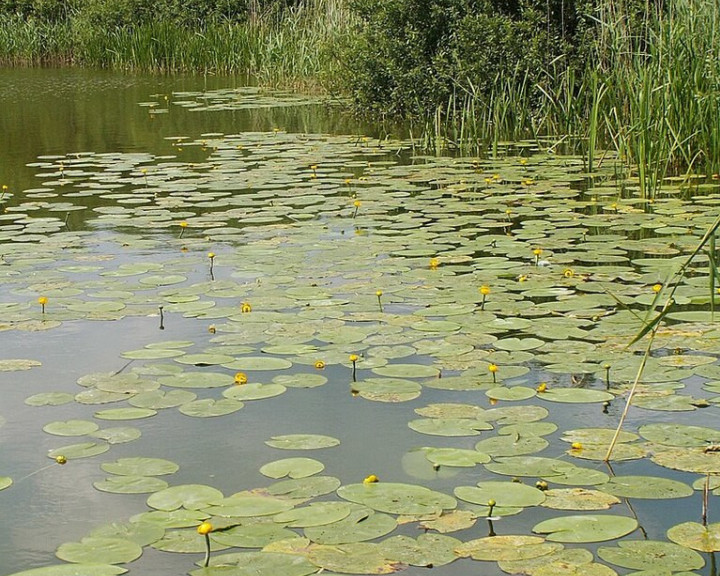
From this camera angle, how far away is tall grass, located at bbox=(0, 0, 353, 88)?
40.5 ft

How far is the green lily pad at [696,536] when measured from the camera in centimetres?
190

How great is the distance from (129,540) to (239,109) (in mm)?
9133

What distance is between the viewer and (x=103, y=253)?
4.52m

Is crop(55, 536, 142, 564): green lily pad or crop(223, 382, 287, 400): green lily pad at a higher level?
crop(223, 382, 287, 400): green lily pad

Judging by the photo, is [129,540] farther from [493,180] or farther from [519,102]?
[519,102]

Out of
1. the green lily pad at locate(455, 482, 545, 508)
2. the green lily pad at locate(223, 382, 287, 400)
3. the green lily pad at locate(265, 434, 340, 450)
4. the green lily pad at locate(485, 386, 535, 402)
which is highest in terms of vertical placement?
the green lily pad at locate(223, 382, 287, 400)

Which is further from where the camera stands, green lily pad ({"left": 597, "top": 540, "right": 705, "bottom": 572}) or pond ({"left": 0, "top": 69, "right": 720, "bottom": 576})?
pond ({"left": 0, "top": 69, "right": 720, "bottom": 576})

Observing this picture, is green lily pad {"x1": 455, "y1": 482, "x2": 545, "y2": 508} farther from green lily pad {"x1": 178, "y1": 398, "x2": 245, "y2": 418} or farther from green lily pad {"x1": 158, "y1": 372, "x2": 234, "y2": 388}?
green lily pad {"x1": 158, "y1": 372, "x2": 234, "y2": 388}

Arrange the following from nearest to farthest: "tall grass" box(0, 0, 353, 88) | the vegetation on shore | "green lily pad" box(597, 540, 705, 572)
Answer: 1. "green lily pad" box(597, 540, 705, 572)
2. the vegetation on shore
3. "tall grass" box(0, 0, 353, 88)

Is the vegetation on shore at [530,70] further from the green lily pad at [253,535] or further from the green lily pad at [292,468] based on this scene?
the green lily pad at [253,535]

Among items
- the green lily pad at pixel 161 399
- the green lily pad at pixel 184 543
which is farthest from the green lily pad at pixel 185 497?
the green lily pad at pixel 161 399

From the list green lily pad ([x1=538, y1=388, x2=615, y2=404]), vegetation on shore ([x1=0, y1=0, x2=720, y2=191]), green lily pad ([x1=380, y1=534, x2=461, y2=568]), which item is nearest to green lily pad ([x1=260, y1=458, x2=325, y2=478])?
green lily pad ([x1=380, y1=534, x2=461, y2=568])

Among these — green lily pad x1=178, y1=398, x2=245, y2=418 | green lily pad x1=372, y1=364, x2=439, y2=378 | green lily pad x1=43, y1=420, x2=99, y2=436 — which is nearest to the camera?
green lily pad x1=43, y1=420, x2=99, y2=436

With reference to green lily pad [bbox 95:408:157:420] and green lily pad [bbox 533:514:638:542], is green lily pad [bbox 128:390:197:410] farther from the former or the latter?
green lily pad [bbox 533:514:638:542]
